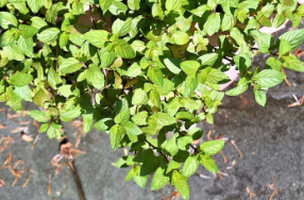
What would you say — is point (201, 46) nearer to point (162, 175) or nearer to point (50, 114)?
point (162, 175)

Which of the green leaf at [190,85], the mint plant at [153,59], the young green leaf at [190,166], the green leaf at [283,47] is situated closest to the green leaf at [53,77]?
the mint plant at [153,59]

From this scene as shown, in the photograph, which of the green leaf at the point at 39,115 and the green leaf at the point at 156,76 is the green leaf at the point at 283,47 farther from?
the green leaf at the point at 39,115

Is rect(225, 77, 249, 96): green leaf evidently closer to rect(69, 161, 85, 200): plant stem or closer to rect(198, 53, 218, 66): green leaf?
rect(198, 53, 218, 66): green leaf

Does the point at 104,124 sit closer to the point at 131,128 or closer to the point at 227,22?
the point at 131,128

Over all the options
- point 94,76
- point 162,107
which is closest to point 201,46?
point 162,107

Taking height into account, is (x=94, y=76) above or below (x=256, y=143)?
above

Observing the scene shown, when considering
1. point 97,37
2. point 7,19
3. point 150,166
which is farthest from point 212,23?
point 7,19

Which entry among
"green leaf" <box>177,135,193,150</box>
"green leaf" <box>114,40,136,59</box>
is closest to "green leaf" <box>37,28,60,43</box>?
"green leaf" <box>114,40,136,59</box>
